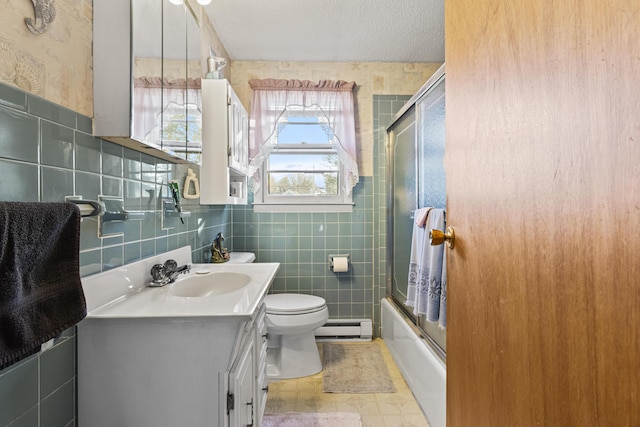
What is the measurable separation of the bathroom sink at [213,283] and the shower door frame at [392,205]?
105 cm

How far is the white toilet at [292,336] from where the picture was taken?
2061 millimetres

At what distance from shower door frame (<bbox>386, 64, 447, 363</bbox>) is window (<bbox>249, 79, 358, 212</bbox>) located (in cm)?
31

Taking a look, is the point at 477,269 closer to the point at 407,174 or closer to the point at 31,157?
the point at 31,157

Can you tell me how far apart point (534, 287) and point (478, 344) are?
0.85 ft

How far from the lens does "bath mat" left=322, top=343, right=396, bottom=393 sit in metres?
1.98

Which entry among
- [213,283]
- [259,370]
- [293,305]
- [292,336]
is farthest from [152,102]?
[292,336]

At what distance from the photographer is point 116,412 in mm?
934

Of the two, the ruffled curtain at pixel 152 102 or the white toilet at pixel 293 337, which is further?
the white toilet at pixel 293 337

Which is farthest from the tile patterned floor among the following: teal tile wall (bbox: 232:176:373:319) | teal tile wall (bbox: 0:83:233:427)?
teal tile wall (bbox: 0:83:233:427)

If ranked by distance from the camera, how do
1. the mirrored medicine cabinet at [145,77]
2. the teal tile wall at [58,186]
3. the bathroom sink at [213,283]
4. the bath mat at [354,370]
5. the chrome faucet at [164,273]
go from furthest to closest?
the bath mat at [354,370], the bathroom sink at [213,283], the chrome faucet at [164,273], the mirrored medicine cabinet at [145,77], the teal tile wall at [58,186]

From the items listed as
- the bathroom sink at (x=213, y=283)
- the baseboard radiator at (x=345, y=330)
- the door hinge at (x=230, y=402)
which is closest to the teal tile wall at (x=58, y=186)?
the bathroom sink at (x=213, y=283)

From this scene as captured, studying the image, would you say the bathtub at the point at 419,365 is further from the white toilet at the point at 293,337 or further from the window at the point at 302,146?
the window at the point at 302,146

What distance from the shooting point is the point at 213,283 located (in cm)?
151

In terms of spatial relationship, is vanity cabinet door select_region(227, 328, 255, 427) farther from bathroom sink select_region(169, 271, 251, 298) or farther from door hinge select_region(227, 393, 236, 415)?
bathroom sink select_region(169, 271, 251, 298)
